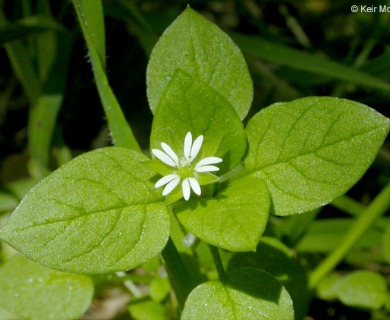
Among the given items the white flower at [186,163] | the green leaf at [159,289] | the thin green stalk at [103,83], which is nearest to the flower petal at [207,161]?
the white flower at [186,163]

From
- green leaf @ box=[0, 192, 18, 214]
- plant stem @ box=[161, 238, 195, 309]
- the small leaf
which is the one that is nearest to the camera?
plant stem @ box=[161, 238, 195, 309]

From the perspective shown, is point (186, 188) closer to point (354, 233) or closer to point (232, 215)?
point (232, 215)

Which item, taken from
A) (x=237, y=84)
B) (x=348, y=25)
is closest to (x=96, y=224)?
(x=237, y=84)

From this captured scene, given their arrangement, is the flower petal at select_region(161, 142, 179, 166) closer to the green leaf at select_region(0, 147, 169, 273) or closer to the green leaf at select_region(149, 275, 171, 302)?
the green leaf at select_region(0, 147, 169, 273)

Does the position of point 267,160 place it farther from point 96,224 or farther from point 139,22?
point 139,22

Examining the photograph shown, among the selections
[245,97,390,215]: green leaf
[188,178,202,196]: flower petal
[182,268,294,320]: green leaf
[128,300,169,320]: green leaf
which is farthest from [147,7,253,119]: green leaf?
[128,300,169,320]: green leaf
